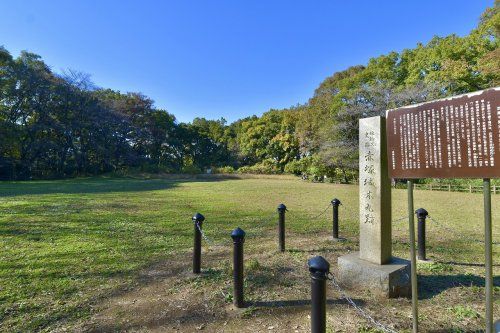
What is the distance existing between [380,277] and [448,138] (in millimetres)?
1951

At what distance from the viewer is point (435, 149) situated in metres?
2.62

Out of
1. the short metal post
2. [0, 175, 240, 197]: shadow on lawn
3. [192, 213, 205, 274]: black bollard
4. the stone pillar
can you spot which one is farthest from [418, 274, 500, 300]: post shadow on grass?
[0, 175, 240, 197]: shadow on lawn

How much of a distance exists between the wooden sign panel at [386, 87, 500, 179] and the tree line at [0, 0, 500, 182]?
2025cm

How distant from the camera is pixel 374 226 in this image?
3.95 m

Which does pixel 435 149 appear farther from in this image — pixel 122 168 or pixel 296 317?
pixel 122 168

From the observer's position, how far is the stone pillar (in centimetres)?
388

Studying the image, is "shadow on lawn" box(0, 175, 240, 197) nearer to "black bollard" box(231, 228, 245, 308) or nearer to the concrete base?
"black bollard" box(231, 228, 245, 308)

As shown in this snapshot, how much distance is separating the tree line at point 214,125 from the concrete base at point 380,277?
65.6ft

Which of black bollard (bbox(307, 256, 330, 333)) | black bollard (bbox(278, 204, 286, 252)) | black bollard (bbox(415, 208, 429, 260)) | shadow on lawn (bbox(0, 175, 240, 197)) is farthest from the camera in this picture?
shadow on lawn (bbox(0, 175, 240, 197))

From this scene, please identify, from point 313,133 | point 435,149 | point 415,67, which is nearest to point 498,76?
point 415,67

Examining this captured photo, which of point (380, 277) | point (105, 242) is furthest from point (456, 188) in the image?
point (105, 242)

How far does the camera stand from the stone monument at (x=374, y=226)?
3.70 meters

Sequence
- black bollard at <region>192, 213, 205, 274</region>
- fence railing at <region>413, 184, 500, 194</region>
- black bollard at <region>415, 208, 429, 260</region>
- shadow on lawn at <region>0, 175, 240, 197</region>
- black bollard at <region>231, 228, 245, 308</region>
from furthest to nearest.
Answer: fence railing at <region>413, 184, 500, 194</region> → shadow on lawn at <region>0, 175, 240, 197</region> → black bollard at <region>415, 208, 429, 260</region> → black bollard at <region>192, 213, 205, 274</region> → black bollard at <region>231, 228, 245, 308</region>

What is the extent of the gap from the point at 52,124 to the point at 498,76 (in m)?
40.7
